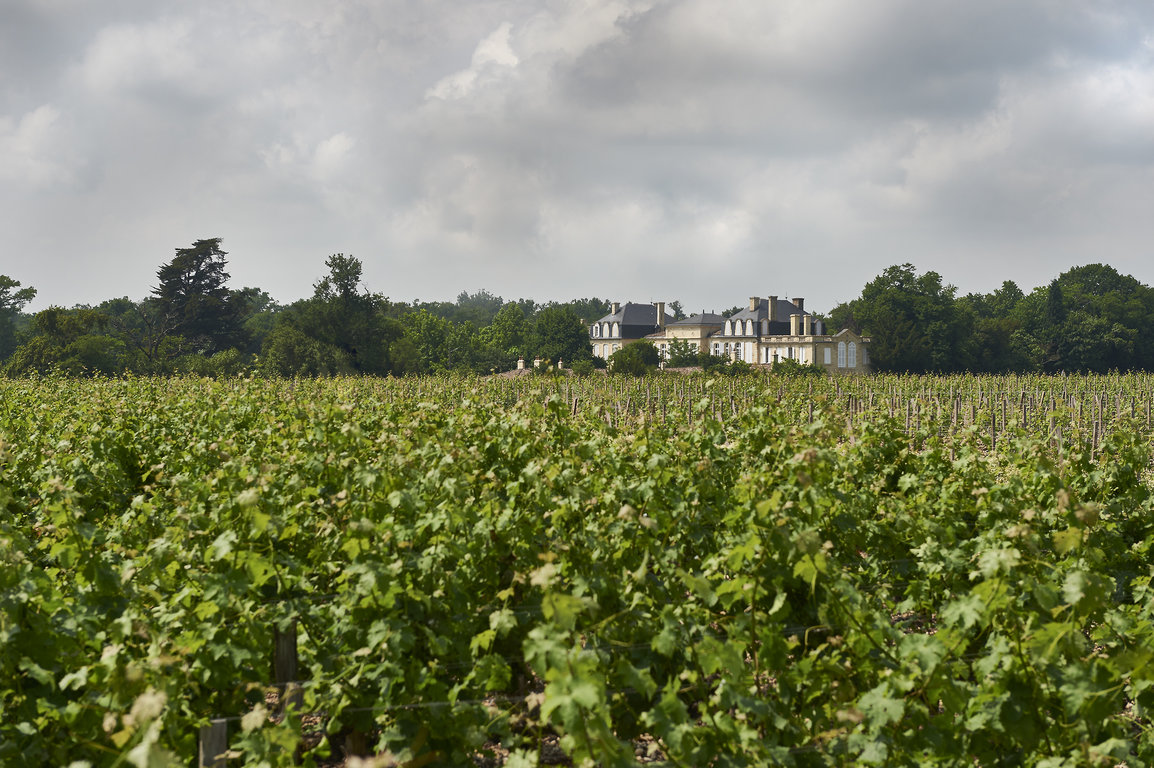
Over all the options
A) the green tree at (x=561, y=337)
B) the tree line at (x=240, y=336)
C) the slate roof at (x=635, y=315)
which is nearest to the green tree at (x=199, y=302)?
the tree line at (x=240, y=336)

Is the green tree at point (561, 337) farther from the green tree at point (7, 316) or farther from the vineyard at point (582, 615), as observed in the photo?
the vineyard at point (582, 615)

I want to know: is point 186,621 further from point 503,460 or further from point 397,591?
point 503,460

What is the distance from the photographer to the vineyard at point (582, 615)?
3.08 metres

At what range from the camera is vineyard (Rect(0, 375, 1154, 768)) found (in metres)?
3.08

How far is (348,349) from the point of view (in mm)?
49531

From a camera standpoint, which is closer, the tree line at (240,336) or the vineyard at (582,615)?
the vineyard at (582,615)

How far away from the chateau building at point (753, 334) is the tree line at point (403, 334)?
132 inches

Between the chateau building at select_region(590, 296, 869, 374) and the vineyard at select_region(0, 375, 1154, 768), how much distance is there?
52942 mm

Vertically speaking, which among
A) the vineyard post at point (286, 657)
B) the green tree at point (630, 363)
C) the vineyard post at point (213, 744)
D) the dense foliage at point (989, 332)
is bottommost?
the vineyard post at point (286, 657)

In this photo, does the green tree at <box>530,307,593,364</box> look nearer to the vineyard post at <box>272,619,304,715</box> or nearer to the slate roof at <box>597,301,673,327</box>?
the slate roof at <box>597,301,673,327</box>

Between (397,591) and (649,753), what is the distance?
160 cm

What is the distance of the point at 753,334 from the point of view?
250ft

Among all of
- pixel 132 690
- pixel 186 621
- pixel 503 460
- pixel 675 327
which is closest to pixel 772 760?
pixel 132 690

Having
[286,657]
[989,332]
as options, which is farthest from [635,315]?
[286,657]
